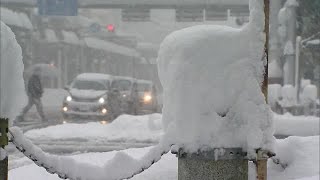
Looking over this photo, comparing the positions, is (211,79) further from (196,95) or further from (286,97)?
(286,97)

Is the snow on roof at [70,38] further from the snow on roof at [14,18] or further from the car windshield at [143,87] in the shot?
the car windshield at [143,87]

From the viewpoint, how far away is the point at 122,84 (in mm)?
22172

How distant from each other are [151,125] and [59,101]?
23.9 m

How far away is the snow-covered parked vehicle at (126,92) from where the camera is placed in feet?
70.9

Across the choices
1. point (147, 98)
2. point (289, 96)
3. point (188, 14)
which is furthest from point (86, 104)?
point (188, 14)

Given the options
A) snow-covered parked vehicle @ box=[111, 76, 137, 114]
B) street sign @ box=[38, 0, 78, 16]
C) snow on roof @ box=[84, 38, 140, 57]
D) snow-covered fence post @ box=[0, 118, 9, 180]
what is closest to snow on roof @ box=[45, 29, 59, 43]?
snow on roof @ box=[84, 38, 140, 57]

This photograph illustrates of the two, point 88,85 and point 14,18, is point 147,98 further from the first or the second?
point 14,18

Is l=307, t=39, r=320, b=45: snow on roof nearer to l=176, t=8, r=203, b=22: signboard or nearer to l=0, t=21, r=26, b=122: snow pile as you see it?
l=176, t=8, r=203, b=22: signboard

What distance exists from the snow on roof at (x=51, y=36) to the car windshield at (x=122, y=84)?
1799 centimetres

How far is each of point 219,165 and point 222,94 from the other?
56 centimetres

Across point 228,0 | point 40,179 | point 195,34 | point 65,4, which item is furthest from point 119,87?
point 195,34

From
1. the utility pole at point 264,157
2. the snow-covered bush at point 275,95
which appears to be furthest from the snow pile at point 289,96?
the utility pole at point 264,157

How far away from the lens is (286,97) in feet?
64.7

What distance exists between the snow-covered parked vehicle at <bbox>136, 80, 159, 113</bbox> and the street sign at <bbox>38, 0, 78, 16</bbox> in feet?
22.1
